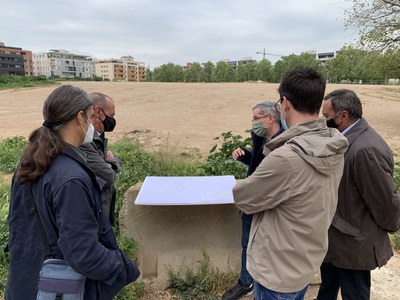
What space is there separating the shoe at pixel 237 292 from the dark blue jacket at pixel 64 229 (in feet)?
5.29

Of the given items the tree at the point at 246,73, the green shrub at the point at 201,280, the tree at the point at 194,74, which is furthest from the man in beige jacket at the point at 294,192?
the tree at the point at 246,73

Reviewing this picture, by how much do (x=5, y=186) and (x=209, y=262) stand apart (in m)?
3.66

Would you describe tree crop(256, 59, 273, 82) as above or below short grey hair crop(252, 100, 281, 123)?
above

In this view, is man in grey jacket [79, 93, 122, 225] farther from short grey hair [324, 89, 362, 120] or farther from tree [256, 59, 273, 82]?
tree [256, 59, 273, 82]

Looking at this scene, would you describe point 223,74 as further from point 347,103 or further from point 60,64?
point 347,103

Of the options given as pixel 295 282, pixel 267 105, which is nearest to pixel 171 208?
pixel 267 105

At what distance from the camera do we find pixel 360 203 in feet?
7.55

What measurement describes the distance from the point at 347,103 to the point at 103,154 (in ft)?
6.57

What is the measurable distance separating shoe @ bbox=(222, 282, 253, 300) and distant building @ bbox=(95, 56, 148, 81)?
14248 centimetres

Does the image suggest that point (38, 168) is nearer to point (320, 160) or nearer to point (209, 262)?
point (320, 160)

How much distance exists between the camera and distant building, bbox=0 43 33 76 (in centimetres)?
9188

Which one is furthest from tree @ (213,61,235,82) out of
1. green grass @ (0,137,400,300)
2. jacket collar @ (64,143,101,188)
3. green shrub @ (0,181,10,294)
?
jacket collar @ (64,143,101,188)

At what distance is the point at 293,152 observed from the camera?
1667mm

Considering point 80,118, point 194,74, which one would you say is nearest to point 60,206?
point 80,118
